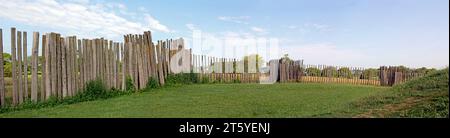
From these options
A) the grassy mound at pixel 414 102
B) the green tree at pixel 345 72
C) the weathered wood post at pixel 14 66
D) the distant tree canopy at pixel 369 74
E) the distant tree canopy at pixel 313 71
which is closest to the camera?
the grassy mound at pixel 414 102

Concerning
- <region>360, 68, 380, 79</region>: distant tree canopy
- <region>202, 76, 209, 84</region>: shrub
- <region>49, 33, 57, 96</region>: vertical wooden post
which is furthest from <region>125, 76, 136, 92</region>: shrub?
<region>360, 68, 380, 79</region>: distant tree canopy

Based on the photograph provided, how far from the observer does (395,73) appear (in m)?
24.9

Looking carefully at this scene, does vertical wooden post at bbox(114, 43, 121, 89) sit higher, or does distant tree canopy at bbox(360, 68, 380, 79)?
vertical wooden post at bbox(114, 43, 121, 89)

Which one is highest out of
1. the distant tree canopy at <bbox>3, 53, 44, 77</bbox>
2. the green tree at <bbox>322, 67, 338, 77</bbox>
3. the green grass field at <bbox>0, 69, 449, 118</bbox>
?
the distant tree canopy at <bbox>3, 53, 44, 77</bbox>

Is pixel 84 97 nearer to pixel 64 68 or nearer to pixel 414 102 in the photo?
pixel 64 68

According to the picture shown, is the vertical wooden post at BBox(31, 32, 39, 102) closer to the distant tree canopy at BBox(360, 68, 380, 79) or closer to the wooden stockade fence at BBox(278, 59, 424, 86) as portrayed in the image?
the wooden stockade fence at BBox(278, 59, 424, 86)

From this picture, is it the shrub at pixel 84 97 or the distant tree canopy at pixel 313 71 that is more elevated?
the distant tree canopy at pixel 313 71

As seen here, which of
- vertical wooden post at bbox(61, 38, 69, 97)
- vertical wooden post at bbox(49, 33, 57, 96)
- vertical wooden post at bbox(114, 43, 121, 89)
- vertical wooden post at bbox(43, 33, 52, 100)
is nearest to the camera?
vertical wooden post at bbox(43, 33, 52, 100)

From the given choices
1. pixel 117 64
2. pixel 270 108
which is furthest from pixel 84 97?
pixel 270 108

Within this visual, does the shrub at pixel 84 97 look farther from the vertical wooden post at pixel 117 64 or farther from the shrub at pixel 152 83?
the shrub at pixel 152 83

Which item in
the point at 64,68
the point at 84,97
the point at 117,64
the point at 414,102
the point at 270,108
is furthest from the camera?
the point at 117,64

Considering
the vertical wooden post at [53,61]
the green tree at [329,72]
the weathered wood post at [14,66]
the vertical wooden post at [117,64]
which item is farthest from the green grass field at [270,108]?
the green tree at [329,72]

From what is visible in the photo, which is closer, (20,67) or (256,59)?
Answer: (20,67)

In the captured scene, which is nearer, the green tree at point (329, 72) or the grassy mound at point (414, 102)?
the grassy mound at point (414, 102)
